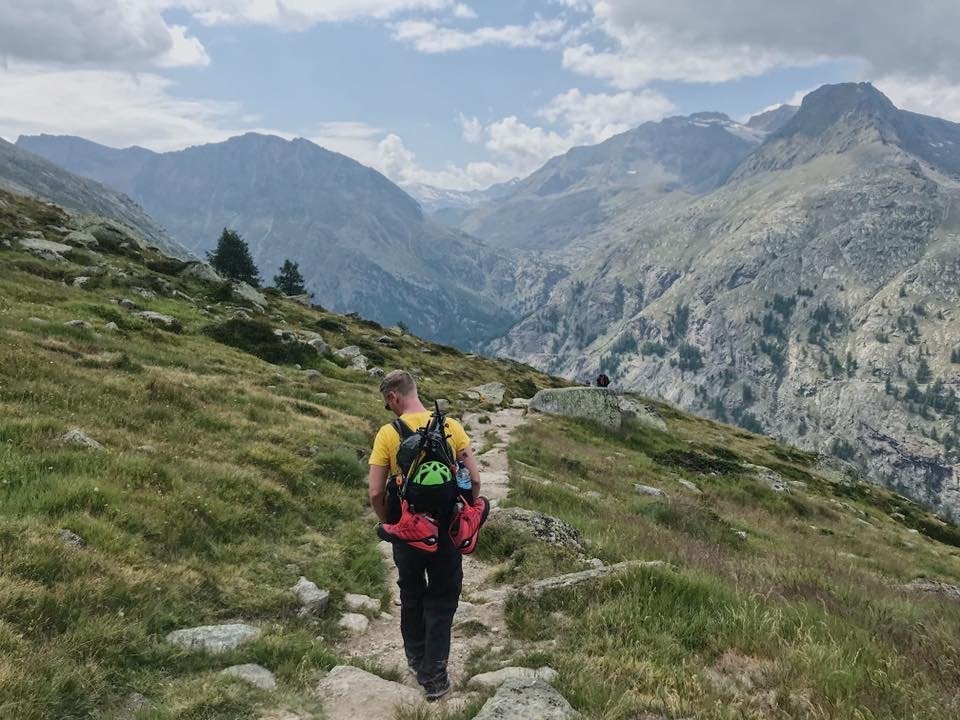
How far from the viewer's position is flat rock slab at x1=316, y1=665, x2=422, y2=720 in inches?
237

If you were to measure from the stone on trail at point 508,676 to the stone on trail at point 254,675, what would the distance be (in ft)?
7.11

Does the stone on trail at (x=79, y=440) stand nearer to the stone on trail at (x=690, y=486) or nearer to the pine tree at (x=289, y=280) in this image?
the stone on trail at (x=690, y=486)

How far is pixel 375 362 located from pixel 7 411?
30562 mm

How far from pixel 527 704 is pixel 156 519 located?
684cm

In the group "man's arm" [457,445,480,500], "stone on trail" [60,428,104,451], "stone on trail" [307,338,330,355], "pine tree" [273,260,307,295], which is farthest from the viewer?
"pine tree" [273,260,307,295]

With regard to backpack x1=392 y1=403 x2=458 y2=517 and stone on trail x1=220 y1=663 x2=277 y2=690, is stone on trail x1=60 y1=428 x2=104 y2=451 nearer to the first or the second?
stone on trail x1=220 y1=663 x2=277 y2=690

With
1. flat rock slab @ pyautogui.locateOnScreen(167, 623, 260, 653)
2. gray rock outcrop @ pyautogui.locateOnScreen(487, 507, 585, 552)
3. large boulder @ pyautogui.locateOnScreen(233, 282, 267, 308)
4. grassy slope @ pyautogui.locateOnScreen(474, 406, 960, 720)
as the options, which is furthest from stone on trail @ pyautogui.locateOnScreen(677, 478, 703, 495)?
large boulder @ pyautogui.locateOnScreen(233, 282, 267, 308)

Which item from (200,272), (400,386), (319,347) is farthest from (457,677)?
(200,272)

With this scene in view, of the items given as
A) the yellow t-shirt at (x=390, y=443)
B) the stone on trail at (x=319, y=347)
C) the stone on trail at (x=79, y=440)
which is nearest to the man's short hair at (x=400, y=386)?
the yellow t-shirt at (x=390, y=443)

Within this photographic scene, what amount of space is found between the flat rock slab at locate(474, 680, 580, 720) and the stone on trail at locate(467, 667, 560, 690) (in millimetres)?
207

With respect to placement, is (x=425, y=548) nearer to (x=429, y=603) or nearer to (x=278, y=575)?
(x=429, y=603)

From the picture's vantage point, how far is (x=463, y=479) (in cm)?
718

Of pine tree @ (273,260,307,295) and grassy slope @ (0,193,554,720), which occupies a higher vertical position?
pine tree @ (273,260,307,295)

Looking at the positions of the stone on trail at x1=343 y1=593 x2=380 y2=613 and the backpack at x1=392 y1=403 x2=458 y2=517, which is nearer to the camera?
the backpack at x1=392 y1=403 x2=458 y2=517
